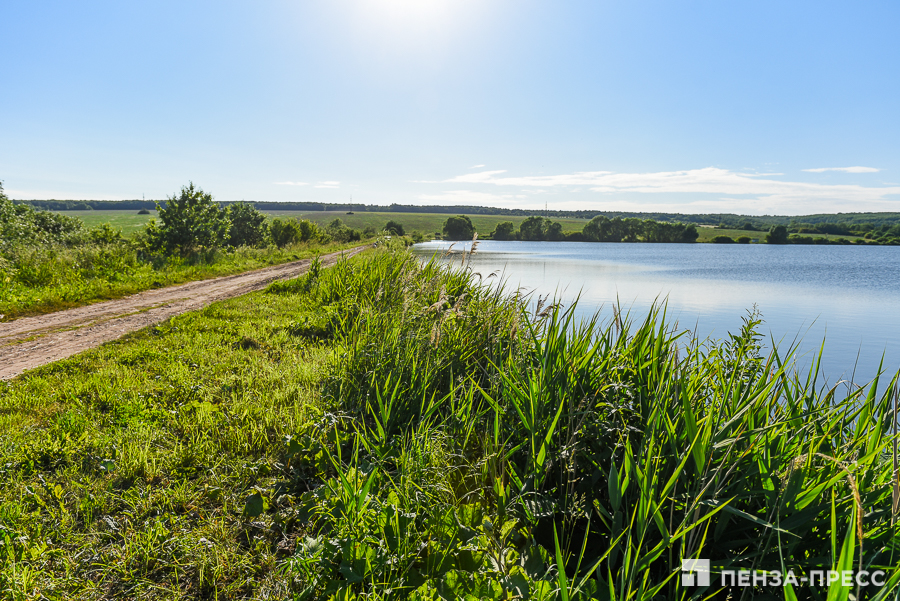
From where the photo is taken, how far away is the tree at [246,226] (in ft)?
122

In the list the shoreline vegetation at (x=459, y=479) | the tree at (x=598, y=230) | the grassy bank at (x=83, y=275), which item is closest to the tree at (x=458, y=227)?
the grassy bank at (x=83, y=275)

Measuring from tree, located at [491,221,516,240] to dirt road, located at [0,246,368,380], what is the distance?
7185 cm

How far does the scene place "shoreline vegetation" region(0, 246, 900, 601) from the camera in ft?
6.46

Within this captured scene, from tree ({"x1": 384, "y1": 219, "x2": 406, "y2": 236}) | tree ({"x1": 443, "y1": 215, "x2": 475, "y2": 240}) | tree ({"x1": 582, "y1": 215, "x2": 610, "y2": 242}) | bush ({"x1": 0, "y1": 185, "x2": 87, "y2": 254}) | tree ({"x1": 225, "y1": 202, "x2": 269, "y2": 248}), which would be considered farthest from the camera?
tree ({"x1": 582, "y1": 215, "x2": 610, "y2": 242})

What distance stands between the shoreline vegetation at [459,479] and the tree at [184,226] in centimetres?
1760

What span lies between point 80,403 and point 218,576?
3321mm

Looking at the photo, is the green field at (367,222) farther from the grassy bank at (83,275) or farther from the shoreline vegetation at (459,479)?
the shoreline vegetation at (459,479)

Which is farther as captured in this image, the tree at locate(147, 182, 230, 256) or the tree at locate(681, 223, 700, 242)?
the tree at locate(681, 223, 700, 242)

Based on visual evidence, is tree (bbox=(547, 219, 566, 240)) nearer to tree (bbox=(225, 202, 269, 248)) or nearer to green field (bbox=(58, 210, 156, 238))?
tree (bbox=(225, 202, 269, 248))

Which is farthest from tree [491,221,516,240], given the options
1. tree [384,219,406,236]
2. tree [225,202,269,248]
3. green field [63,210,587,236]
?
tree [225,202,269,248]

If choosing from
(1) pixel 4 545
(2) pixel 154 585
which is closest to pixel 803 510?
(2) pixel 154 585

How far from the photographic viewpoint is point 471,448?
3.40 meters

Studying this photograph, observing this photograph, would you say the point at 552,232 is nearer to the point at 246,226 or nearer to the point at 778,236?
the point at 778,236

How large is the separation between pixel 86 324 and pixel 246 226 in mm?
32355
